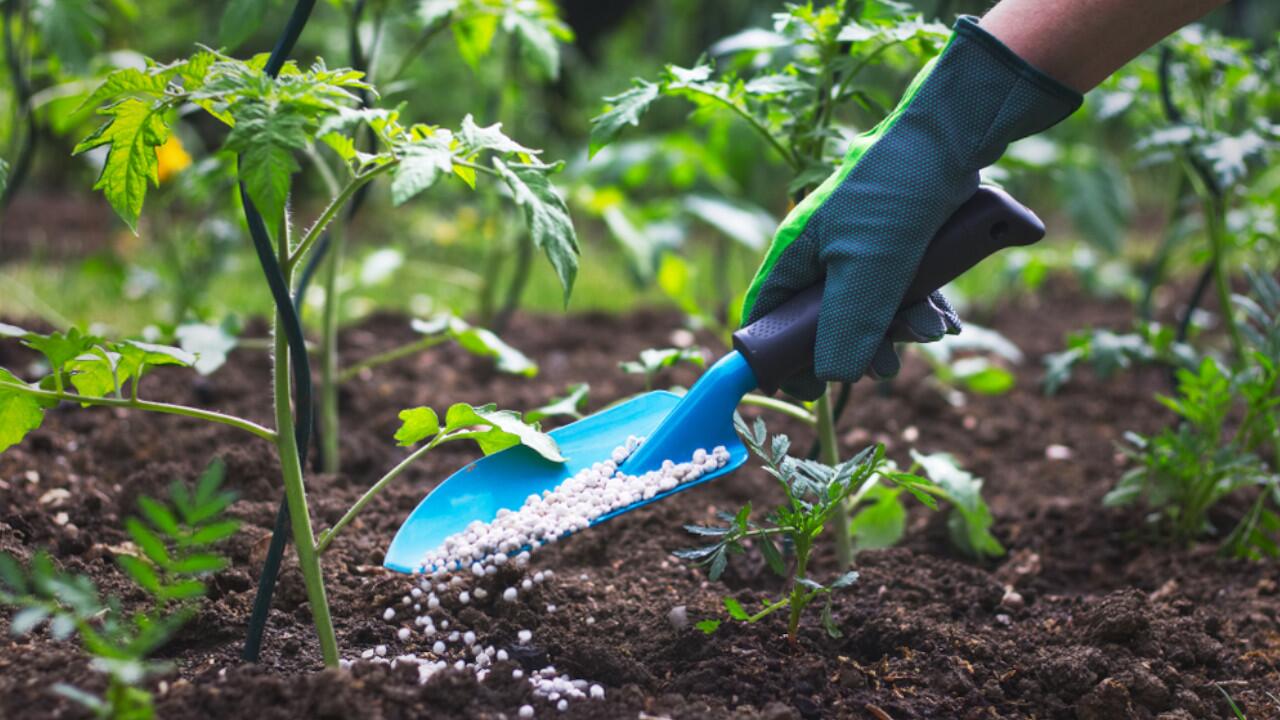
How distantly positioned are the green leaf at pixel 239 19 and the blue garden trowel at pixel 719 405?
0.79 m

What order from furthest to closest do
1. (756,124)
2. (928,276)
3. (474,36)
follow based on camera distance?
1. (474,36)
2. (756,124)
3. (928,276)

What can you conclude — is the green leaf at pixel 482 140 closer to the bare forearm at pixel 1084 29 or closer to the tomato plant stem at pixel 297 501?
the tomato plant stem at pixel 297 501

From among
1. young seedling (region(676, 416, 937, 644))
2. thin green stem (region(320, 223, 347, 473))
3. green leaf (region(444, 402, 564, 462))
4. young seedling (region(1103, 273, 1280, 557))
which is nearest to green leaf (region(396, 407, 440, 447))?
green leaf (region(444, 402, 564, 462))

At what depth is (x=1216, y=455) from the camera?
1.99 meters

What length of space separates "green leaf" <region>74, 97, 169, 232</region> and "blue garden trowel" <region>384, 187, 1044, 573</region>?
566 mm

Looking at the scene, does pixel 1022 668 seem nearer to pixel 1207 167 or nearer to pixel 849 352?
pixel 849 352

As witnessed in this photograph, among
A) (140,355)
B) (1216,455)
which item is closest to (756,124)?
(140,355)

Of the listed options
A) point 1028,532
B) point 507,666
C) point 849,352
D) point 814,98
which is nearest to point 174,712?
point 507,666

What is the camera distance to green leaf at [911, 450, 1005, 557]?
1.86m

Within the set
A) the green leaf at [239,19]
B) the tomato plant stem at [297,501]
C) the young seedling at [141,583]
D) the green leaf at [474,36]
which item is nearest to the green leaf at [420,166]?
the tomato plant stem at [297,501]

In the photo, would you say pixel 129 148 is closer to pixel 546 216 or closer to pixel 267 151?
pixel 267 151

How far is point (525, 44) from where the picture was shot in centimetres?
214

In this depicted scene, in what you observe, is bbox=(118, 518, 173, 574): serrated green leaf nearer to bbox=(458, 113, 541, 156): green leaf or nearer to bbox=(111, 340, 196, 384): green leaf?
bbox=(111, 340, 196, 384): green leaf

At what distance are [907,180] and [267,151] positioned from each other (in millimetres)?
822
